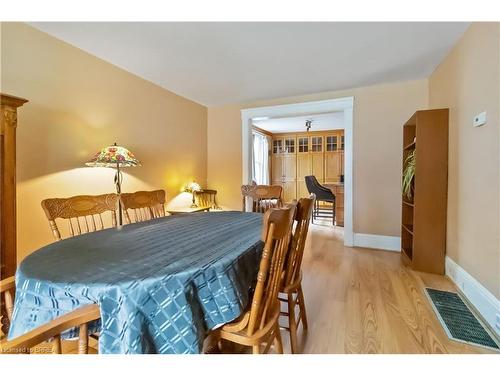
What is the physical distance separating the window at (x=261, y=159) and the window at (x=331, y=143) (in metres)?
1.79

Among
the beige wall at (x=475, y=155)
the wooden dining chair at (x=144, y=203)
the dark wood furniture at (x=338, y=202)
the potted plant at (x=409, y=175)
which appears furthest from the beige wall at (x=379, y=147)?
the wooden dining chair at (x=144, y=203)

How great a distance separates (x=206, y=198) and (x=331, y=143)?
4.62 metres

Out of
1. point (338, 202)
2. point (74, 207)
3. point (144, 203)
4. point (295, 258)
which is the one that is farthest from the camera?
point (338, 202)

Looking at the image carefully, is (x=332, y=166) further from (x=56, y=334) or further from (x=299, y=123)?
(x=56, y=334)

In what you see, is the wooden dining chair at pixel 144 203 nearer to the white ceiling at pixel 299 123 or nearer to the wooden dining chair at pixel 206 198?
the wooden dining chair at pixel 206 198

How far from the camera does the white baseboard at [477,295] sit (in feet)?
5.54

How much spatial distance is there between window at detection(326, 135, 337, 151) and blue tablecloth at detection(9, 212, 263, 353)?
6681 mm

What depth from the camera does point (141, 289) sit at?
82 centimetres

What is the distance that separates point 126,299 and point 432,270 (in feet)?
9.72

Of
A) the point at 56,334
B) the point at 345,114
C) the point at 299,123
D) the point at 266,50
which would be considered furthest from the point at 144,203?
the point at 299,123

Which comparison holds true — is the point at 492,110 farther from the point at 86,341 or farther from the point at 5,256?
the point at 5,256

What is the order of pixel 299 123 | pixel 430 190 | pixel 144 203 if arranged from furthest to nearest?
1. pixel 299 123
2. pixel 430 190
3. pixel 144 203

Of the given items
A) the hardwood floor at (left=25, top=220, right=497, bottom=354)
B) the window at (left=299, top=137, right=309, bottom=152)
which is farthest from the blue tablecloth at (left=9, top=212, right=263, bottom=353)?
the window at (left=299, top=137, right=309, bottom=152)

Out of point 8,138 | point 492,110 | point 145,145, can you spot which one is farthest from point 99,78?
point 492,110
